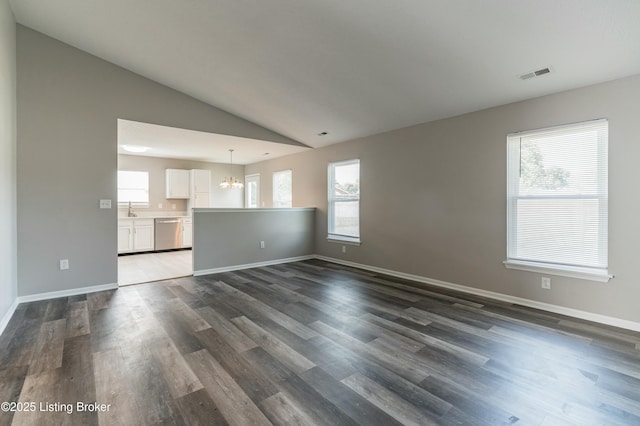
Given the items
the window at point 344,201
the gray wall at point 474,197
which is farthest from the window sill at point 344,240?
the gray wall at point 474,197

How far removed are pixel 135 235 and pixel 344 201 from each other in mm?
5063

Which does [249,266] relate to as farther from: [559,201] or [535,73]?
[535,73]

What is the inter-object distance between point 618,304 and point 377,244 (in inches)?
120

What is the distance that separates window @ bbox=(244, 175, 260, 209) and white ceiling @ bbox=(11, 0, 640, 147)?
418 centimetres

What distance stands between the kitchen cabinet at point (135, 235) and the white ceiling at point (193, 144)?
5.52 feet

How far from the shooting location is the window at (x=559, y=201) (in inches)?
123

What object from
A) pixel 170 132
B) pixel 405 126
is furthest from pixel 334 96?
pixel 170 132

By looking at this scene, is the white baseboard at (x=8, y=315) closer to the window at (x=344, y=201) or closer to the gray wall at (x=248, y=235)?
the gray wall at (x=248, y=235)

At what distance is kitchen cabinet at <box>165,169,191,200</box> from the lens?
8156 millimetres

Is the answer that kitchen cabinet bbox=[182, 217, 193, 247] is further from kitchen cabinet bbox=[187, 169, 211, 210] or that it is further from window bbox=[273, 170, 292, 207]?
window bbox=[273, 170, 292, 207]

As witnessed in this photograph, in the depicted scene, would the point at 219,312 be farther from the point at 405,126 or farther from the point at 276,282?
the point at 405,126

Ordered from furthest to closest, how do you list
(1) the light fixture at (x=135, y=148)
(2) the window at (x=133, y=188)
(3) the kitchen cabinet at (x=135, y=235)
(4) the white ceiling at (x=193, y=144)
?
(2) the window at (x=133, y=188), (3) the kitchen cabinet at (x=135, y=235), (1) the light fixture at (x=135, y=148), (4) the white ceiling at (x=193, y=144)

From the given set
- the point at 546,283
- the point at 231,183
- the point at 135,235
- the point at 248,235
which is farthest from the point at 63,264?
the point at 546,283

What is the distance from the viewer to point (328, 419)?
5.60ft
